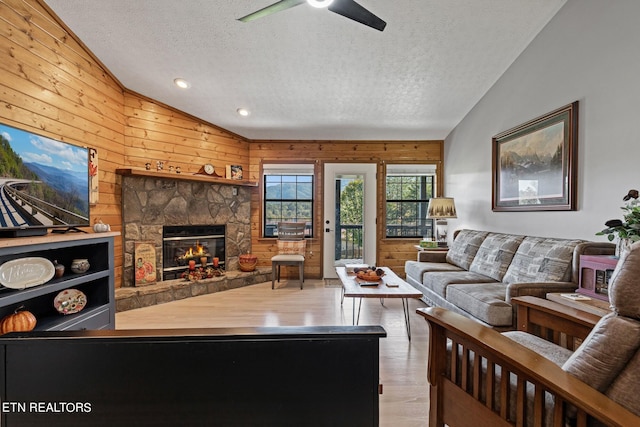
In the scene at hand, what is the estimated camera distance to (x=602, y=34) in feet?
7.77

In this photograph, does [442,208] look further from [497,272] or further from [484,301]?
[484,301]

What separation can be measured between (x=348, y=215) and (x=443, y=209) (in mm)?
1617

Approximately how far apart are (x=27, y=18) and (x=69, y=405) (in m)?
3.19

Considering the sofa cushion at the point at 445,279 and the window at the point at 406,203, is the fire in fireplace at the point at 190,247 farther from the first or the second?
the sofa cushion at the point at 445,279

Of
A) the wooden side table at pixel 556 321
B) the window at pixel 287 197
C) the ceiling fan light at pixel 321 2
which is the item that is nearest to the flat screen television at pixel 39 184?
the ceiling fan light at pixel 321 2

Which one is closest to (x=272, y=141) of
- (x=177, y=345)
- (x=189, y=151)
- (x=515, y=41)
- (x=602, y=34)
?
(x=189, y=151)

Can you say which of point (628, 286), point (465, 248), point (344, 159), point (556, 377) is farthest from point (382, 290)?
point (344, 159)

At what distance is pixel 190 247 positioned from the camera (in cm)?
447

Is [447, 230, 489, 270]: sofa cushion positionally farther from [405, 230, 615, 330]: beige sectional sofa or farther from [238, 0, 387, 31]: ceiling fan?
[238, 0, 387, 31]: ceiling fan

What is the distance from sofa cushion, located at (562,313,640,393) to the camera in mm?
909

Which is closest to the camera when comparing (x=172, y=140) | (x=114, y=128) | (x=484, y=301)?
(x=484, y=301)

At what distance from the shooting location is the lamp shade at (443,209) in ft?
14.4

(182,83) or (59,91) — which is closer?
(59,91)

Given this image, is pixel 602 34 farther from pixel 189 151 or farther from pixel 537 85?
pixel 189 151
